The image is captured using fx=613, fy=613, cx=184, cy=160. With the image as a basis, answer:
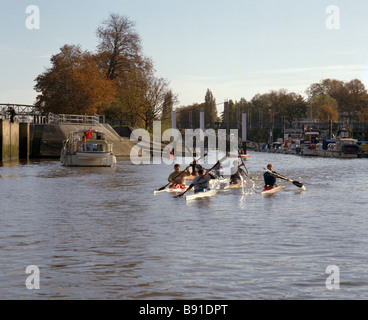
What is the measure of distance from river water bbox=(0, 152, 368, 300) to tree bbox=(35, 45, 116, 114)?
58954mm

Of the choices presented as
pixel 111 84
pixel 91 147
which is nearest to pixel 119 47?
pixel 111 84

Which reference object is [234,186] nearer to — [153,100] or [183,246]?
[183,246]

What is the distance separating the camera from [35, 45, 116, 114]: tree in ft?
295

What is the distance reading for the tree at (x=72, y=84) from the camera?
90.0 meters

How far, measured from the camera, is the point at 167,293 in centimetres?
1235

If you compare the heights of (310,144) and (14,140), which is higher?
(14,140)

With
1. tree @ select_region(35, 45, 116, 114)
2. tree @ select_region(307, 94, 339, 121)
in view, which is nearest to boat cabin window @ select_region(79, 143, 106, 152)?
tree @ select_region(35, 45, 116, 114)

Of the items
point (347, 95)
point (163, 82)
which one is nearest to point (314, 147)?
point (163, 82)

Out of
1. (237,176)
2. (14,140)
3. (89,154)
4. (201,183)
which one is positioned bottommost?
(237,176)

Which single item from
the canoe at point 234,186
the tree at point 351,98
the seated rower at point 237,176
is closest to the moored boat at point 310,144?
the tree at point 351,98

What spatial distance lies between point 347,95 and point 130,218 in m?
171

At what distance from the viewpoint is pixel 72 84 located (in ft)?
294

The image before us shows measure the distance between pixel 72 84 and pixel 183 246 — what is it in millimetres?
75345
